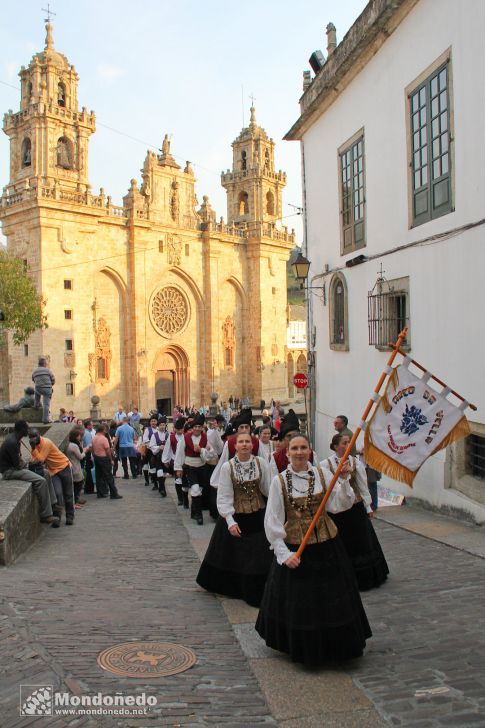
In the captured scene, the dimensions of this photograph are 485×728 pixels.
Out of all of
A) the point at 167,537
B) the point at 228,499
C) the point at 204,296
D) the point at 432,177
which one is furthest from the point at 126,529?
the point at 204,296

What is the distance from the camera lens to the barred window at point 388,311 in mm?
11891

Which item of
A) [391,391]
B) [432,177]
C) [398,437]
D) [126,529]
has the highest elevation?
[432,177]

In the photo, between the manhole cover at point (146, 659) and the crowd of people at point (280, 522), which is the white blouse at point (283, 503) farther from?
the manhole cover at point (146, 659)

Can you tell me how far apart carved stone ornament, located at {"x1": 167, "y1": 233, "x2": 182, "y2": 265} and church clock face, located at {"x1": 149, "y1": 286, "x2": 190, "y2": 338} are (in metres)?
1.58

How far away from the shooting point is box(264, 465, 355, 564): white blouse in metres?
4.85

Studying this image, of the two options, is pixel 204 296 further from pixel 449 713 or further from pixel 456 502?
pixel 449 713

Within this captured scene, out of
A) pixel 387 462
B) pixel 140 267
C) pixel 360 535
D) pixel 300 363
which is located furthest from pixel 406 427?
pixel 300 363

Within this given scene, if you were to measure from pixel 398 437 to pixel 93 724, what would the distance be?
3.31 meters

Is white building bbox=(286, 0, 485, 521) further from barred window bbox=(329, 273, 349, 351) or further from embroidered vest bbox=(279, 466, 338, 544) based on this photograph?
embroidered vest bbox=(279, 466, 338, 544)

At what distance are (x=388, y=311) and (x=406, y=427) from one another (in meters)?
6.80

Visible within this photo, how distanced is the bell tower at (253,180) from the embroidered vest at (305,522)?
42.5m

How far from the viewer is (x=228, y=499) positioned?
636 centimetres

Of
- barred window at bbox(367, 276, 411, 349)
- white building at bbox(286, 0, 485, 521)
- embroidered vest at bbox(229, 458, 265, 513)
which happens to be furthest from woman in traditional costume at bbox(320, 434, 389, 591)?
barred window at bbox(367, 276, 411, 349)

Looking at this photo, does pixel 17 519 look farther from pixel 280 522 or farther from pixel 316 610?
pixel 316 610
